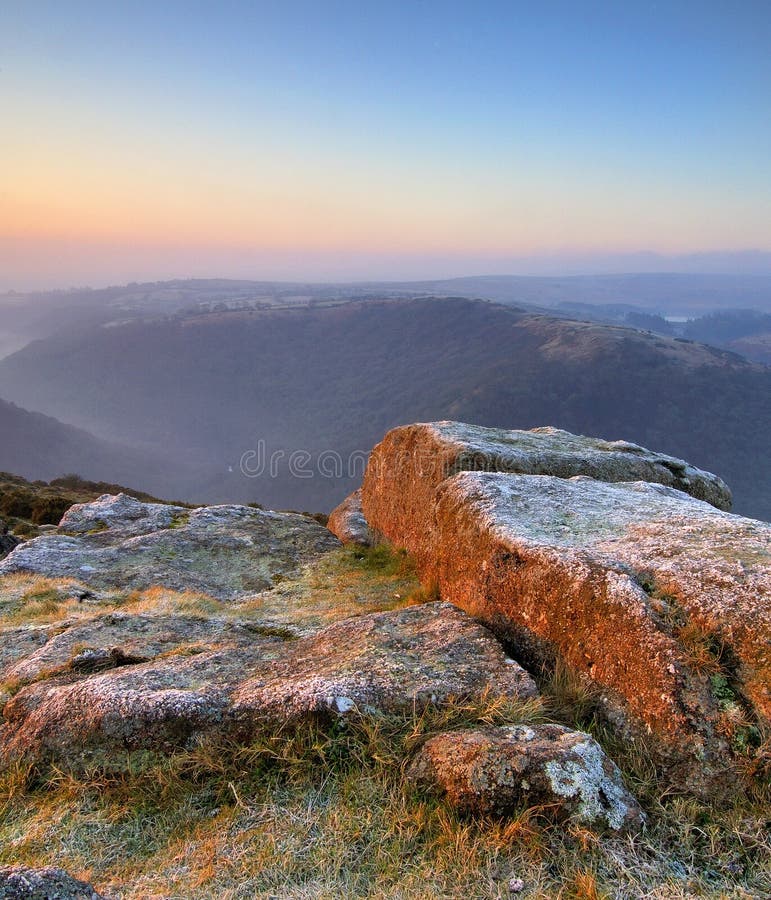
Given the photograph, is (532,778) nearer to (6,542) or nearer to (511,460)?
(511,460)

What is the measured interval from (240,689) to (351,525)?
12.7m

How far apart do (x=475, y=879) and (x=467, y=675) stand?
2.15 metres

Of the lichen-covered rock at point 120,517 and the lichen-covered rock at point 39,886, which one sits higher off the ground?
the lichen-covered rock at point 39,886

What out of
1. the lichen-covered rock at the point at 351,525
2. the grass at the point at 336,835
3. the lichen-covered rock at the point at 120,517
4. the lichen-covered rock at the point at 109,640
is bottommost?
the lichen-covered rock at the point at 351,525

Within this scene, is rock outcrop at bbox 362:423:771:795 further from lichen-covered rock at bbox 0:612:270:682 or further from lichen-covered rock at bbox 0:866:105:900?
lichen-covered rock at bbox 0:866:105:900

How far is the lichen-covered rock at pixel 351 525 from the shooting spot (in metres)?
18.0

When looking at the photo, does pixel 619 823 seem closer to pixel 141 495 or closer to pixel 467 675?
pixel 467 675

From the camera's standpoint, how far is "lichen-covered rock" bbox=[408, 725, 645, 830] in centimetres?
461

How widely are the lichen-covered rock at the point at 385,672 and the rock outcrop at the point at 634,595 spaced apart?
2.25ft

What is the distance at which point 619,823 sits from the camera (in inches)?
180

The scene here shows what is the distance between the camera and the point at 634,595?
6.26 metres

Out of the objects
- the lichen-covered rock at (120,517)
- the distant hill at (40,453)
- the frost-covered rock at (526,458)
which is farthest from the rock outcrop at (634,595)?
the distant hill at (40,453)

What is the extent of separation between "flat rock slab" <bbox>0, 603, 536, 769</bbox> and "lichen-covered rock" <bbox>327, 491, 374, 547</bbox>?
10395 millimetres

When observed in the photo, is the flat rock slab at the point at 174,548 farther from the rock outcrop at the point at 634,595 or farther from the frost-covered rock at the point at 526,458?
the rock outcrop at the point at 634,595
